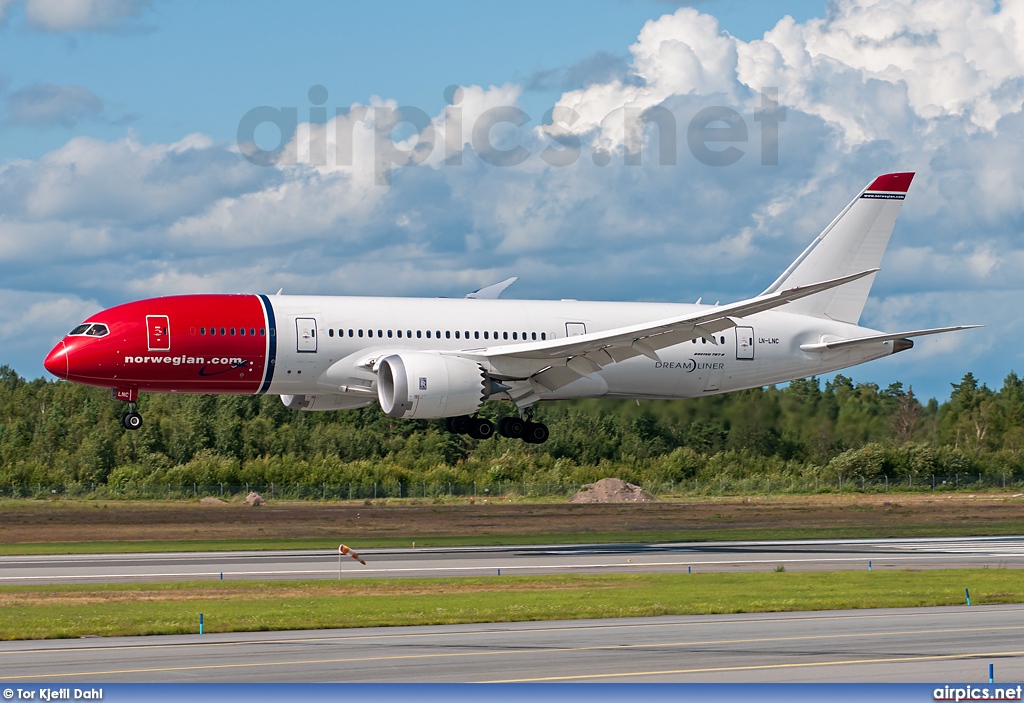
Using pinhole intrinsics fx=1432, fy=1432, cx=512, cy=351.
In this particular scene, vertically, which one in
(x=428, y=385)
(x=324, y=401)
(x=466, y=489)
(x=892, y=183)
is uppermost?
(x=892, y=183)

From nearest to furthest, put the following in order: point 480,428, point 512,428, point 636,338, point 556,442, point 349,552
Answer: point 349,552, point 636,338, point 480,428, point 512,428, point 556,442

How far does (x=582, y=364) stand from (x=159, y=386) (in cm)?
1421

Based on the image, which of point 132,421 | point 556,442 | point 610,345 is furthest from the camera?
point 556,442

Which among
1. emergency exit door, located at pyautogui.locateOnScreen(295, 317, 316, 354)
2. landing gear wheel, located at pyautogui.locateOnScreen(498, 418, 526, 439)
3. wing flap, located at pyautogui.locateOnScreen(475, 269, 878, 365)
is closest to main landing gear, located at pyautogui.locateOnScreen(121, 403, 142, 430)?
emergency exit door, located at pyautogui.locateOnScreen(295, 317, 316, 354)

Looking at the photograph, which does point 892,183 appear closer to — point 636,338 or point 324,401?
point 636,338

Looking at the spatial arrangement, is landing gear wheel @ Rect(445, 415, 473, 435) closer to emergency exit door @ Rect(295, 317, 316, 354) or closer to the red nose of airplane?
emergency exit door @ Rect(295, 317, 316, 354)

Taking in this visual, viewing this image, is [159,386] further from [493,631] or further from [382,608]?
[493,631]

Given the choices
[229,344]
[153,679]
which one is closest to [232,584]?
[229,344]

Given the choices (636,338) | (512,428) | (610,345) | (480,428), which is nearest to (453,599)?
(636,338)

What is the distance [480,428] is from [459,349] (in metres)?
3.60

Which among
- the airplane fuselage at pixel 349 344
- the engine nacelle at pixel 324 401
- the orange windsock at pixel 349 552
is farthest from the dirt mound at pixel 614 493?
the orange windsock at pixel 349 552

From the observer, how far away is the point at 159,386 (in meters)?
46.1

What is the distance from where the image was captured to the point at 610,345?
4747 cm

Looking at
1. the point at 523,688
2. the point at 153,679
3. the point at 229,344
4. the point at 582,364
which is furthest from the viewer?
the point at 582,364
